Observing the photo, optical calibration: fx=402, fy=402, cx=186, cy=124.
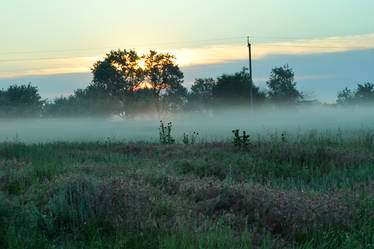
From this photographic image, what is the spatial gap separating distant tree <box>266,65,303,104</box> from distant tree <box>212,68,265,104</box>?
9573 mm

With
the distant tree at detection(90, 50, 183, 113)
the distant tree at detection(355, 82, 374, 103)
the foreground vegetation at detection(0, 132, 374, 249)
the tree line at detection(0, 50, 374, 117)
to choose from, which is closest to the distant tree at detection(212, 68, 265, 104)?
the tree line at detection(0, 50, 374, 117)

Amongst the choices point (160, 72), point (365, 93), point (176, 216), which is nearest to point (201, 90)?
point (160, 72)

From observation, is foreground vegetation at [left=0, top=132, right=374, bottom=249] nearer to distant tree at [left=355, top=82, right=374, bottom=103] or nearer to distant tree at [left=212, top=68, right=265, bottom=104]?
distant tree at [left=212, top=68, right=265, bottom=104]

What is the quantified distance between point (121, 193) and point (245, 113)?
2139 inches

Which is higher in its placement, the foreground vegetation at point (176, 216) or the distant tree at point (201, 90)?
the distant tree at point (201, 90)

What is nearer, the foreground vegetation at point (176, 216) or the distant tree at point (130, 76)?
the foreground vegetation at point (176, 216)

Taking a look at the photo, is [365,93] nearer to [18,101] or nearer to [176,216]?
[18,101]

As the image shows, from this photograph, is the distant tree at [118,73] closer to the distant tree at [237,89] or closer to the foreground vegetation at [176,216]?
the distant tree at [237,89]

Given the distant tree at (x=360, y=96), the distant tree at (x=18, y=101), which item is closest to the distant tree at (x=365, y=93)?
A: the distant tree at (x=360, y=96)

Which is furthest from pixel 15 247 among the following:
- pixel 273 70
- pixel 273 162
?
pixel 273 70

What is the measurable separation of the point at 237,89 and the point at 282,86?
14.7 m

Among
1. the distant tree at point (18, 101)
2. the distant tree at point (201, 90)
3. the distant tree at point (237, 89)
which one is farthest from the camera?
the distant tree at point (201, 90)

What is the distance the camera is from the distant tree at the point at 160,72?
7081cm

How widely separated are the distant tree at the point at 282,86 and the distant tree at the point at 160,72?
17632 mm
